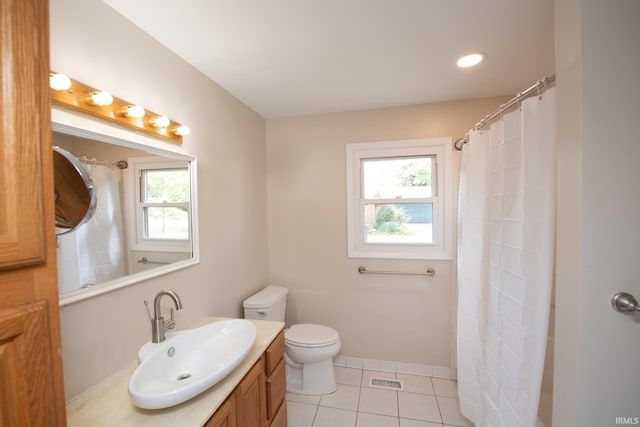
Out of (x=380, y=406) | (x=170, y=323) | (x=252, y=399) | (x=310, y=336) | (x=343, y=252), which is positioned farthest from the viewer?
(x=343, y=252)

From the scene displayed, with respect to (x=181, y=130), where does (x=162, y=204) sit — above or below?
below

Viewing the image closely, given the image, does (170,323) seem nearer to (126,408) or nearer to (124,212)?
(126,408)

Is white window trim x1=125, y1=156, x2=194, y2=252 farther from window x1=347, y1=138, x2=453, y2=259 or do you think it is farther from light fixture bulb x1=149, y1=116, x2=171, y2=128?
window x1=347, y1=138, x2=453, y2=259

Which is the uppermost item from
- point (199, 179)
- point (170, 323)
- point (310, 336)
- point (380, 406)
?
point (199, 179)

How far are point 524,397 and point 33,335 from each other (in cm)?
176

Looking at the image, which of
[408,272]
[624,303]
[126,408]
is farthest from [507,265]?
[126,408]

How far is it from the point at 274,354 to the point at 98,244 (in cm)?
103

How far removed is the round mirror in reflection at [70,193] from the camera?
919mm

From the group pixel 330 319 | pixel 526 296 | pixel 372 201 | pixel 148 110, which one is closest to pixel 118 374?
pixel 148 110

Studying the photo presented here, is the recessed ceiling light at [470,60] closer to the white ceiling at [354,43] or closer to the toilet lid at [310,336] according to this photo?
the white ceiling at [354,43]

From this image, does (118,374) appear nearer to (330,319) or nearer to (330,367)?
(330,367)

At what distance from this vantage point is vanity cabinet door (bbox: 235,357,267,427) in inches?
44.8

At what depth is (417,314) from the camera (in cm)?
234

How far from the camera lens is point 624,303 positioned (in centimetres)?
89
